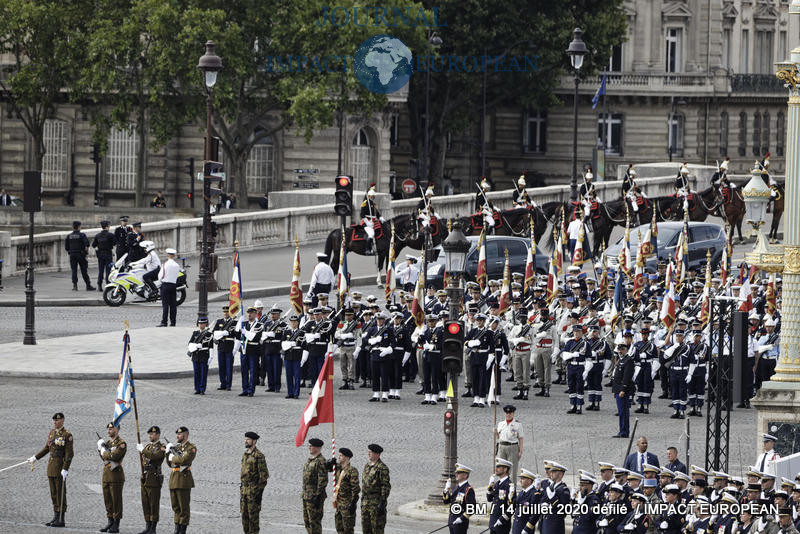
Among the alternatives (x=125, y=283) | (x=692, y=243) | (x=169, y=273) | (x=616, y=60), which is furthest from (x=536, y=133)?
(x=169, y=273)

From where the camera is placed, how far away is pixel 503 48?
75.8 meters

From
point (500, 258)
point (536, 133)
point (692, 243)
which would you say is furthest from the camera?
point (536, 133)

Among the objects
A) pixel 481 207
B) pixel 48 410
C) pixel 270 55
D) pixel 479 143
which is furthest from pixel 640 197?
pixel 479 143

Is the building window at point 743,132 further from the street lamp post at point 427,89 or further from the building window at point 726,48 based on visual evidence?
the street lamp post at point 427,89

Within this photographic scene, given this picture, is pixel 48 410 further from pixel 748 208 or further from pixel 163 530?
pixel 748 208

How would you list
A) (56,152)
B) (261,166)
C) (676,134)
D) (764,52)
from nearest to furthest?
(56,152), (261,166), (676,134), (764,52)

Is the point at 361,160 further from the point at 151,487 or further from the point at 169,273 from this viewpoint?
the point at 151,487

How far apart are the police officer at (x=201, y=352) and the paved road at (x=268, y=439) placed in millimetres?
294

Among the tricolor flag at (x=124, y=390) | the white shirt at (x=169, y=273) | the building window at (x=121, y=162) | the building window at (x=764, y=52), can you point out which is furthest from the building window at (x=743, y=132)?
the tricolor flag at (x=124, y=390)

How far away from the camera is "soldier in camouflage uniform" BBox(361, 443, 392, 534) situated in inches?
847

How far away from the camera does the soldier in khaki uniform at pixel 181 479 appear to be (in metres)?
22.2

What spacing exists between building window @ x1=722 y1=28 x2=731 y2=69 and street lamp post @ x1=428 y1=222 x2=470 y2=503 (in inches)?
2502

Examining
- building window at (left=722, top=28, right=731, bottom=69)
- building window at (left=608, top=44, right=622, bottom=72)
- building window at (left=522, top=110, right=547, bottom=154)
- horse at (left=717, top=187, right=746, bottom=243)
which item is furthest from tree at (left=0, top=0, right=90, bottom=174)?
building window at (left=722, top=28, right=731, bottom=69)

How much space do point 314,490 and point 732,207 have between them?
106 ft
